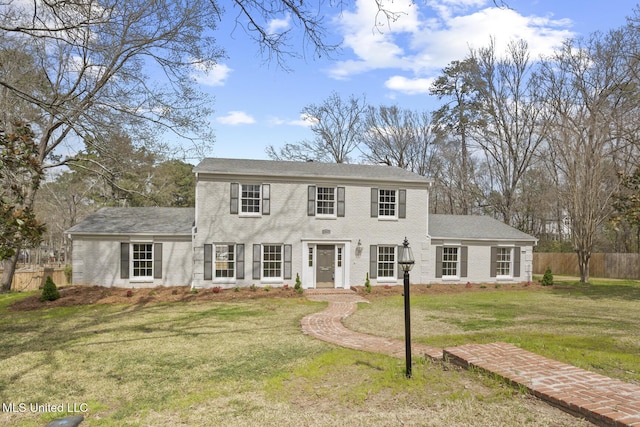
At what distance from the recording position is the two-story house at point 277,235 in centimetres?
1770

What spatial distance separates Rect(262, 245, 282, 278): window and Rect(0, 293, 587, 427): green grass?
7.66 m

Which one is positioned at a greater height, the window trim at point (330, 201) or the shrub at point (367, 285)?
the window trim at point (330, 201)

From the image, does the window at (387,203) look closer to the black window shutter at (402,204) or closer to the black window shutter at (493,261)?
the black window shutter at (402,204)

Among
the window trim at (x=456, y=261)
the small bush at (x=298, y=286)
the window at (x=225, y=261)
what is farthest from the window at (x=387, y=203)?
the window at (x=225, y=261)

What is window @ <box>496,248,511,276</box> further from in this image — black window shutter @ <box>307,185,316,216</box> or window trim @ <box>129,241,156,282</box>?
window trim @ <box>129,241,156,282</box>

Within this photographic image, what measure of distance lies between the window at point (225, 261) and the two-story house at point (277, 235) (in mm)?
45

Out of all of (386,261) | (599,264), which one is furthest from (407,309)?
(599,264)

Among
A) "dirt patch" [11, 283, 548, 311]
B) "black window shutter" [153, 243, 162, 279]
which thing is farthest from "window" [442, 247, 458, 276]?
"black window shutter" [153, 243, 162, 279]

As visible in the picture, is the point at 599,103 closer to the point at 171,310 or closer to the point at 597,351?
the point at 597,351

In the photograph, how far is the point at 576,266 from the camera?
30.5 m

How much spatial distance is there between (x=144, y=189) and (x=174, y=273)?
1806 centimetres

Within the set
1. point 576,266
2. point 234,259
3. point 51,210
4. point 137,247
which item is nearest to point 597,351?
point 234,259

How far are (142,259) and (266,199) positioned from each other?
620 cm

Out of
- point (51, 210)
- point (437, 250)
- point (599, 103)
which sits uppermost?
point (599, 103)
